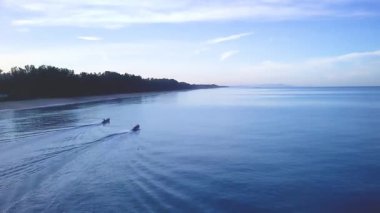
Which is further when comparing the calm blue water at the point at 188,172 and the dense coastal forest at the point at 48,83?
the dense coastal forest at the point at 48,83

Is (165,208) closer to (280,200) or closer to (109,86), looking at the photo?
(280,200)

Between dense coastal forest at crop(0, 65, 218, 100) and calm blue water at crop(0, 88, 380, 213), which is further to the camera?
dense coastal forest at crop(0, 65, 218, 100)

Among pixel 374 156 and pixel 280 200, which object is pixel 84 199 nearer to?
pixel 280 200

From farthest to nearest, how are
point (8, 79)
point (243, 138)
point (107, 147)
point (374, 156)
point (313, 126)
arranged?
point (8, 79)
point (313, 126)
point (243, 138)
point (107, 147)
point (374, 156)

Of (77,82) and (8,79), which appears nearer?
(8,79)

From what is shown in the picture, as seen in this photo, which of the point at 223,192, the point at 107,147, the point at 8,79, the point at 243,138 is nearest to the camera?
the point at 223,192

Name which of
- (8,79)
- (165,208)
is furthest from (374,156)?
(8,79)

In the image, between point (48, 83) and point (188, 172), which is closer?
point (188, 172)

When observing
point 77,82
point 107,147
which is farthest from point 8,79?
point 107,147

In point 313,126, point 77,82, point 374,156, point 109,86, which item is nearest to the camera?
point 374,156
